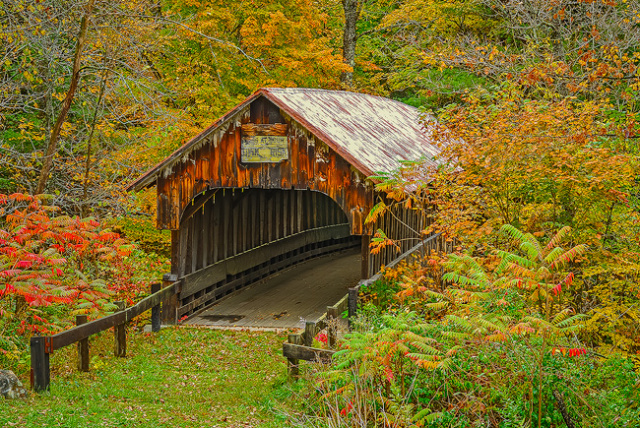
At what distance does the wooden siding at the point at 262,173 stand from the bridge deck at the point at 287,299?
2.35m

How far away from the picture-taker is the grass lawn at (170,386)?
26.3 ft

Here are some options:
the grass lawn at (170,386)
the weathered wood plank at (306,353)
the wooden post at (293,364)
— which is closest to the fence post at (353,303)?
the grass lawn at (170,386)

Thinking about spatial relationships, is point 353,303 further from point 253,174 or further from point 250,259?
point 250,259

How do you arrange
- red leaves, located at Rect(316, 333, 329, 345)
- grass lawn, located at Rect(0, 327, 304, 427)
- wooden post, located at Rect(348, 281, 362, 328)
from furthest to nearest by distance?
wooden post, located at Rect(348, 281, 362, 328)
red leaves, located at Rect(316, 333, 329, 345)
grass lawn, located at Rect(0, 327, 304, 427)

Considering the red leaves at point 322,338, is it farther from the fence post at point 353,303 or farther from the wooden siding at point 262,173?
the wooden siding at point 262,173

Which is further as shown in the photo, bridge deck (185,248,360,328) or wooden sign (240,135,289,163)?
bridge deck (185,248,360,328)

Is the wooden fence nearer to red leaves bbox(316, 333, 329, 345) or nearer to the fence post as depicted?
red leaves bbox(316, 333, 329, 345)

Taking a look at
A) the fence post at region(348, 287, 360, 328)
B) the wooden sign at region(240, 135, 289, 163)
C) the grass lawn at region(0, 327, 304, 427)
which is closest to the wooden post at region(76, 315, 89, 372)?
the grass lawn at region(0, 327, 304, 427)

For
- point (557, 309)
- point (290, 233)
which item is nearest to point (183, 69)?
point (290, 233)

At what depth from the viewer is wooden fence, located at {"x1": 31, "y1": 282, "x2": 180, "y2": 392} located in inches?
332

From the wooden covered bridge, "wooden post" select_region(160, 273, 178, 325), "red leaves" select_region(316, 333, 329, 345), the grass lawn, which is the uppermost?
the wooden covered bridge

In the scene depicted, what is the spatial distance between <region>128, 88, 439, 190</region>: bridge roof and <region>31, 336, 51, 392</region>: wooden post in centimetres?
503

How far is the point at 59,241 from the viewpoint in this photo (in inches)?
468

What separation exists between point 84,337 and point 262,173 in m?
5.04
